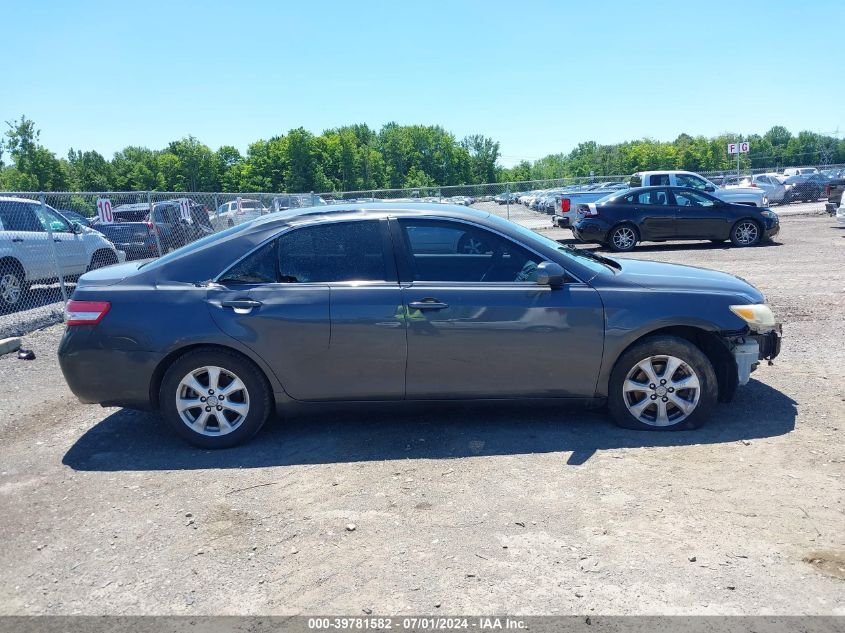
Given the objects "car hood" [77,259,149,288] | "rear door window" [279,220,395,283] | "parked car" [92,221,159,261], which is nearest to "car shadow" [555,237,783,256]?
"parked car" [92,221,159,261]

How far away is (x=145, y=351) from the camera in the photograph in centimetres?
450

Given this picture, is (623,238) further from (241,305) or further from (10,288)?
(241,305)

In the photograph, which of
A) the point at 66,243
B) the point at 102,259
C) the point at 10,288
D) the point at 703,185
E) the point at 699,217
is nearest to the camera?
the point at 10,288

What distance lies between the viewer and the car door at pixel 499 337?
4453mm

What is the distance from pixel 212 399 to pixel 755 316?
12.9 ft

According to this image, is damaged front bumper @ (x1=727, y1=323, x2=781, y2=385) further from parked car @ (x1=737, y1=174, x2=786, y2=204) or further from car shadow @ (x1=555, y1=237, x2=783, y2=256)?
parked car @ (x1=737, y1=174, x2=786, y2=204)

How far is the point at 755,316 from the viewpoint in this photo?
15.2 feet

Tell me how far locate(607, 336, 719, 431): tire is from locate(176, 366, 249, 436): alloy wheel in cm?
265

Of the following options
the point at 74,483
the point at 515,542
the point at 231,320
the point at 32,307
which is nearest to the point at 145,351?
the point at 231,320

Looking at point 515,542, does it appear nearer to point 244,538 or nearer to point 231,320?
point 244,538

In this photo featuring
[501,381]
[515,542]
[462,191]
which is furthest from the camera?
[462,191]

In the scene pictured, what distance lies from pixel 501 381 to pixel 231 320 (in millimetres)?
1930

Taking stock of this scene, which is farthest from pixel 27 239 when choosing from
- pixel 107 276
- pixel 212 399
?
pixel 212 399

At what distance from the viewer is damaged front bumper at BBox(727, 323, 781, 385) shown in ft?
15.2
